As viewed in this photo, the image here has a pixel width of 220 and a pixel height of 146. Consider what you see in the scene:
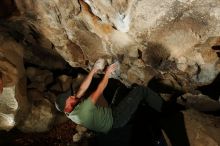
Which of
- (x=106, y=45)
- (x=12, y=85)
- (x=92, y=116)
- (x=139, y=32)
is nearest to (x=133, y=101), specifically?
(x=92, y=116)

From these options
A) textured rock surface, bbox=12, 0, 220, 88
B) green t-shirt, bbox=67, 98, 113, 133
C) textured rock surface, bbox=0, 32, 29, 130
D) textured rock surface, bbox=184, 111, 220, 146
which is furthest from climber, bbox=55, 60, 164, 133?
textured rock surface, bbox=0, 32, 29, 130

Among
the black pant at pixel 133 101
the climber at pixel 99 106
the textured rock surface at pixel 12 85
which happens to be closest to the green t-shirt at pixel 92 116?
the climber at pixel 99 106

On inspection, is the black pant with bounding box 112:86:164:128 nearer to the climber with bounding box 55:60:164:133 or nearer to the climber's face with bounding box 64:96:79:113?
the climber with bounding box 55:60:164:133

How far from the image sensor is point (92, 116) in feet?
13.5

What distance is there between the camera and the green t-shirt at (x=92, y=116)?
3971 mm

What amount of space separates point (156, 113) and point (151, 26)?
145 cm

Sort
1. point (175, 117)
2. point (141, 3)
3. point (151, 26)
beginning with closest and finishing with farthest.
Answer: point (141, 3) < point (151, 26) < point (175, 117)

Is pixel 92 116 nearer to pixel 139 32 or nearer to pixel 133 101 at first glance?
pixel 133 101

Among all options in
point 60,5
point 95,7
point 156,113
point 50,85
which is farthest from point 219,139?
point 50,85

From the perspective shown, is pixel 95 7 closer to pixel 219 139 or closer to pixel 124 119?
pixel 124 119

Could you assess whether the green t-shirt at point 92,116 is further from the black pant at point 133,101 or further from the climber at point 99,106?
the black pant at point 133,101

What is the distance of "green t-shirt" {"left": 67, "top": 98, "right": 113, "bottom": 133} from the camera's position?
3.97 metres

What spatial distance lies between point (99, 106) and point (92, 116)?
0.23 metres

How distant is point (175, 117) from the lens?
4934 millimetres
